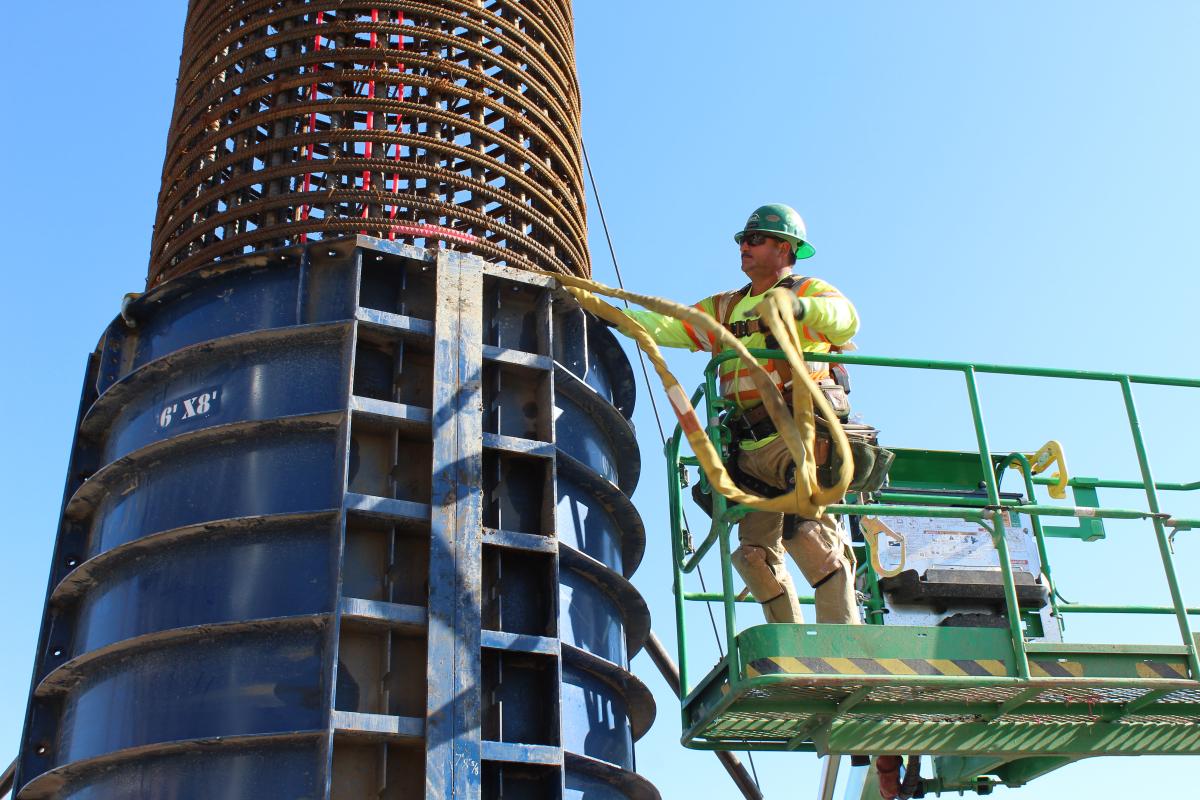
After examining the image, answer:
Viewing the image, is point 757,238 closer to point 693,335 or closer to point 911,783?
point 693,335

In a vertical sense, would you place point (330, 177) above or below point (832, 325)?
above

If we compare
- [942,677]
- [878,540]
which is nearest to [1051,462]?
[878,540]

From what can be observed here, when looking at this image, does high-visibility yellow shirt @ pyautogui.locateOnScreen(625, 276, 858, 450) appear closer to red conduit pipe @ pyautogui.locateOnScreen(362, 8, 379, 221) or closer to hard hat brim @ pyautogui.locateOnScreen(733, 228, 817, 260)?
hard hat brim @ pyautogui.locateOnScreen(733, 228, 817, 260)

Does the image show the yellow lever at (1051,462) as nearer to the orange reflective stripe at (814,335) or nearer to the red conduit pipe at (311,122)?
the orange reflective stripe at (814,335)

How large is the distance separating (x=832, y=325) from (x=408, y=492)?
2.11 meters

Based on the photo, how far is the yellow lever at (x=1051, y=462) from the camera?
6520 millimetres

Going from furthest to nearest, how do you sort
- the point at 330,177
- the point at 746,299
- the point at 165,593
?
the point at 330,177, the point at 746,299, the point at 165,593

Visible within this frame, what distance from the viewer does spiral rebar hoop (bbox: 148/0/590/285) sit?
624 cm

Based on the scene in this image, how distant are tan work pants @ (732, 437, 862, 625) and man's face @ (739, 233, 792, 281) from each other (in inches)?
40.2

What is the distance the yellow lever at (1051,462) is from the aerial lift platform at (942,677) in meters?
0.89

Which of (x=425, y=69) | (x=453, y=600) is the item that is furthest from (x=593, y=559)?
(x=425, y=69)

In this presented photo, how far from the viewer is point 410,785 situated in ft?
14.6

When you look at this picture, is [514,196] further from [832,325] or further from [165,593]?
[165,593]

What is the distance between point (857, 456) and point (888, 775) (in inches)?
71.2
